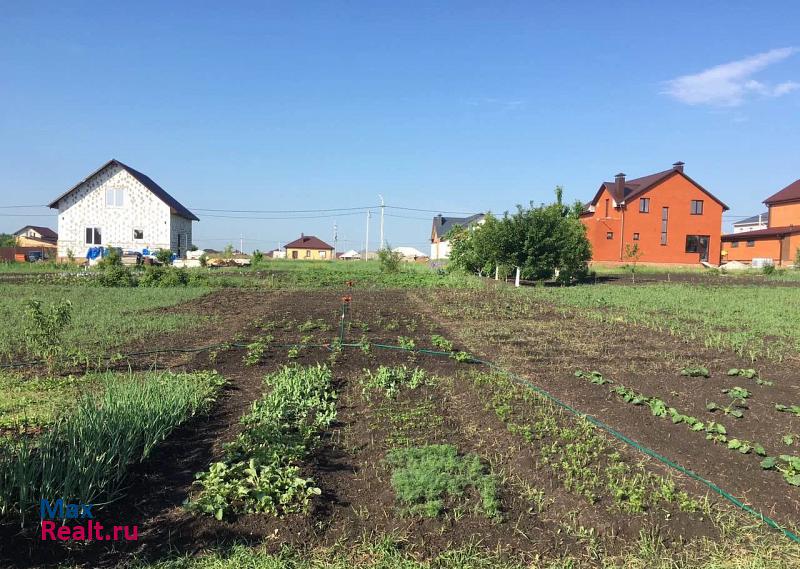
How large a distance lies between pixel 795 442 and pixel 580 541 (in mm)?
2592

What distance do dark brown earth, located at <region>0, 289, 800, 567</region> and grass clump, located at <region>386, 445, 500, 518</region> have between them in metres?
0.08

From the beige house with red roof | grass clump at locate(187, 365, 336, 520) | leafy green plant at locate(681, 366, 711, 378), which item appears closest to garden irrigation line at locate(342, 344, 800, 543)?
leafy green plant at locate(681, 366, 711, 378)

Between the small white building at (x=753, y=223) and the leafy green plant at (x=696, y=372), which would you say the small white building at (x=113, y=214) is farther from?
the small white building at (x=753, y=223)

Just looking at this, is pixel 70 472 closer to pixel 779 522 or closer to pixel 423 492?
pixel 423 492

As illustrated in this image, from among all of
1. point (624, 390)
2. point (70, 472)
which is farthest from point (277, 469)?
point (624, 390)

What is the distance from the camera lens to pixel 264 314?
12133mm

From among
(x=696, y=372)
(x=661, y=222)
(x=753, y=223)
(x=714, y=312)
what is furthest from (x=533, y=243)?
(x=753, y=223)

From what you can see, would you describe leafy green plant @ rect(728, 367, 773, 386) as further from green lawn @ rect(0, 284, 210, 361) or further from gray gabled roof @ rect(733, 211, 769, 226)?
gray gabled roof @ rect(733, 211, 769, 226)

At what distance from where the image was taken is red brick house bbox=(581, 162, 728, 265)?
38.1m

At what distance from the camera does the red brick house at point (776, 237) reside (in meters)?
38.4

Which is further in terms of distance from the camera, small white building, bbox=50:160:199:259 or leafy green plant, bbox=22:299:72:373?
small white building, bbox=50:160:199:259

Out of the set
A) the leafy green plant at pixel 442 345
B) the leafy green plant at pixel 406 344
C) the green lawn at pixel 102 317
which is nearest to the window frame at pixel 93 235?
the green lawn at pixel 102 317

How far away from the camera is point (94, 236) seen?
36531mm

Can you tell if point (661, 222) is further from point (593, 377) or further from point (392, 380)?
point (392, 380)
